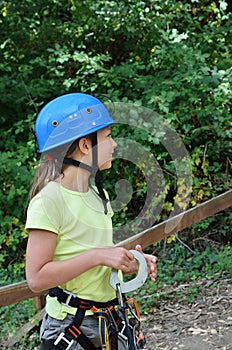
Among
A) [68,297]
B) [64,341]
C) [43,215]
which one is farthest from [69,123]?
[64,341]

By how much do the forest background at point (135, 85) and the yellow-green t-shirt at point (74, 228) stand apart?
346 cm

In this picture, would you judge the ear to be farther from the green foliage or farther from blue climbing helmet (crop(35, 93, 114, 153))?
the green foliage

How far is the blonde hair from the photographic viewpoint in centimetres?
168

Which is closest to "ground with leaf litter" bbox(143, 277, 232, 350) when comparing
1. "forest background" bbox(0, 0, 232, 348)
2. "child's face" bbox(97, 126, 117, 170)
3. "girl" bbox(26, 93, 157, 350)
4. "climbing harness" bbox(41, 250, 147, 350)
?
"forest background" bbox(0, 0, 232, 348)

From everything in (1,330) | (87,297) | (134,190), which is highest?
(87,297)

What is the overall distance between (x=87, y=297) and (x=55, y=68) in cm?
544

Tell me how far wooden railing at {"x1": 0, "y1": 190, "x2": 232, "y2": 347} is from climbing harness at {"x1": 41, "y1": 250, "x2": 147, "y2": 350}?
126 centimetres

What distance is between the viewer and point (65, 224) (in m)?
1.61

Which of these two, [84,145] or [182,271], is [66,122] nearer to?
[84,145]

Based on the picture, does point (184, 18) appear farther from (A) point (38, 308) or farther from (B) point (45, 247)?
(B) point (45, 247)

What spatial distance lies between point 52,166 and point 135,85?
4.74 m

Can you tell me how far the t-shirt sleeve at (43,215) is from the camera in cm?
156

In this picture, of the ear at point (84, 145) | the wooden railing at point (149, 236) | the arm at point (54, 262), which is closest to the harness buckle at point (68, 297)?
the arm at point (54, 262)

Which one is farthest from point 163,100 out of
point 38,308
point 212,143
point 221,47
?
point 38,308
